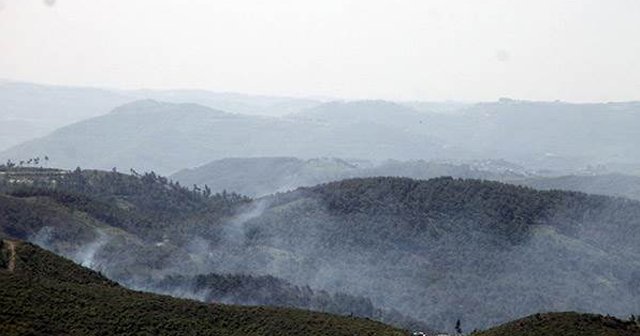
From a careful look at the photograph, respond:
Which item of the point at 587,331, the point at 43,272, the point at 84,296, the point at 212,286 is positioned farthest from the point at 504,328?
the point at 212,286

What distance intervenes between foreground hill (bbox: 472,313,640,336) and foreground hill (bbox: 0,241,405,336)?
45.3 ft

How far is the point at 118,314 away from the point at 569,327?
1920 inches

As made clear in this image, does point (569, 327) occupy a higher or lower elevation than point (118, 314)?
higher

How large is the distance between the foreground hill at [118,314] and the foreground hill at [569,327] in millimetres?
13795

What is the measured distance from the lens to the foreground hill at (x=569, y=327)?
82688 mm

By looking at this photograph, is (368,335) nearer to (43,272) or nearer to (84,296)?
(84,296)

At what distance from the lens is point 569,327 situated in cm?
8456

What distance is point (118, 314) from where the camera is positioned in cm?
8925

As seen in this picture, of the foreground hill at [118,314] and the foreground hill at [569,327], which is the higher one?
the foreground hill at [569,327]

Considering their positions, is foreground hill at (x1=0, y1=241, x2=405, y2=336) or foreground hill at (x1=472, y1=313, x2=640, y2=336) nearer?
foreground hill at (x1=0, y1=241, x2=405, y2=336)

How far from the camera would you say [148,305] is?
93625mm

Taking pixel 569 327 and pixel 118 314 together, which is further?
pixel 118 314

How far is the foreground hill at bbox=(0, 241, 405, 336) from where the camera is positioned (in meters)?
82.5

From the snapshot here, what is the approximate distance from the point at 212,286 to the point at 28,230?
4590cm
